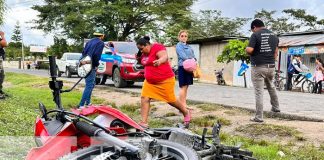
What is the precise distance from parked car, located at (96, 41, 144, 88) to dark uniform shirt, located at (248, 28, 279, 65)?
8.47 meters

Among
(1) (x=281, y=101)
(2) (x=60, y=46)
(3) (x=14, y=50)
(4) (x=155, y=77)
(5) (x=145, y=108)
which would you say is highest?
(2) (x=60, y=46)

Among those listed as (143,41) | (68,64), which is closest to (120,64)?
(143,41)

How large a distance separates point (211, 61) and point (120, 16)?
13428 mm

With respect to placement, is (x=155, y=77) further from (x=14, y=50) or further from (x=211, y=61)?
(x=14, y=50)

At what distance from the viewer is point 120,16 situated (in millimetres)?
44406

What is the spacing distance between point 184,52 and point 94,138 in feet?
18.9

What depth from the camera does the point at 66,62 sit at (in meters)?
28.6

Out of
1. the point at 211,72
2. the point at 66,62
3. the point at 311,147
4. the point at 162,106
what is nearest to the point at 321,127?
the point at 311,147

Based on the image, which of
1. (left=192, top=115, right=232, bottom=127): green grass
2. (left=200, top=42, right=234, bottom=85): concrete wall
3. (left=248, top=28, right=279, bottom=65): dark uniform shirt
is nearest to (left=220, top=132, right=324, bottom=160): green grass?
(left=192, top=115, right=232, bottom=127): green grass

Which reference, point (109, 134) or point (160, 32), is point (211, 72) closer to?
point (160, 32)

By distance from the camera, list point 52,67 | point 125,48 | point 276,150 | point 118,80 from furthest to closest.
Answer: point 125,48 < point 118,80 < point 276,150 < point 52,67

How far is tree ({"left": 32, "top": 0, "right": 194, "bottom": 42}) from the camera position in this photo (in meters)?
44.3

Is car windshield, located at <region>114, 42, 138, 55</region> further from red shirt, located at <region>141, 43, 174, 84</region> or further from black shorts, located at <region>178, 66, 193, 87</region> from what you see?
red shirt, located at <region>141, 43, 174, 84</region>

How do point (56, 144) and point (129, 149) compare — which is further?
point (56, 144)
